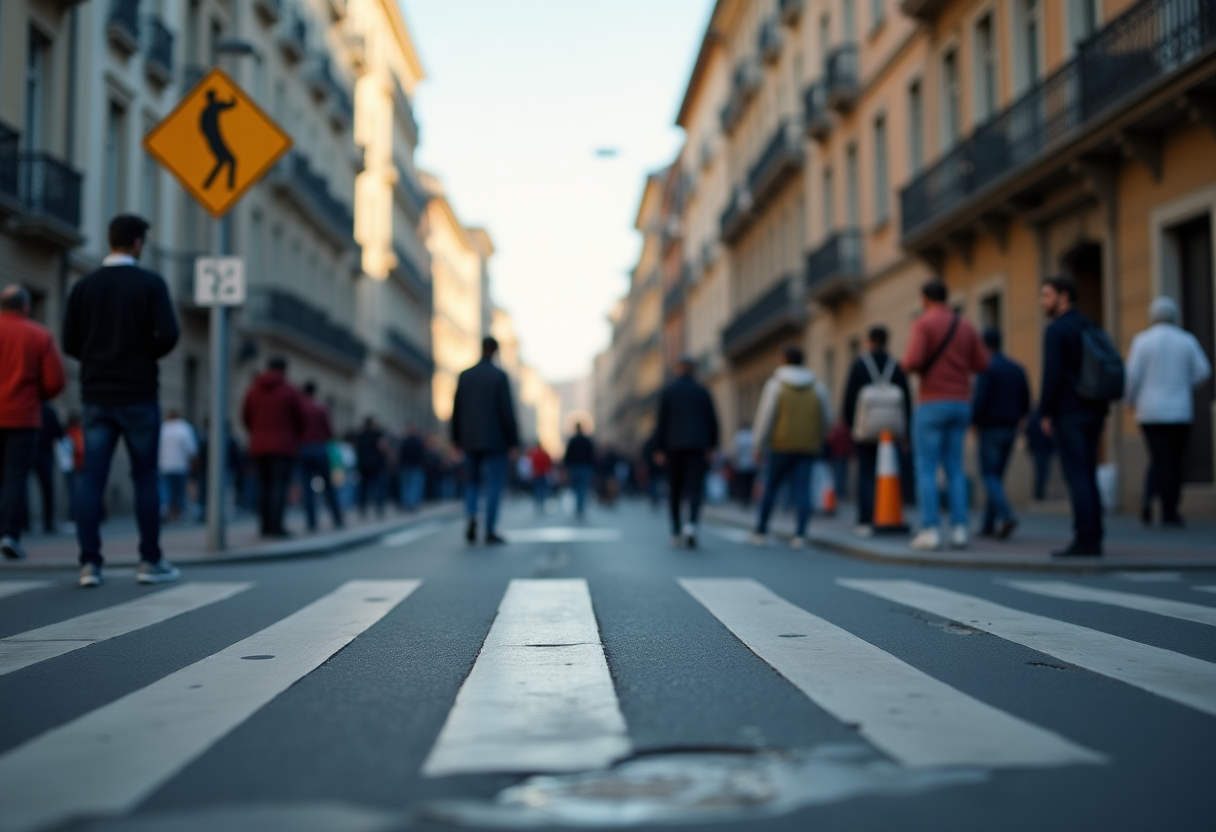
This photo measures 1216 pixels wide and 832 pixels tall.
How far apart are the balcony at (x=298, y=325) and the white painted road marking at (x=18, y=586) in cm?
2626

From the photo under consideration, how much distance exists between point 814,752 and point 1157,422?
35.5 feet

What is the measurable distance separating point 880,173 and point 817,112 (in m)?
4.04

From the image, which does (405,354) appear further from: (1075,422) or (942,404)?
(1075,422)

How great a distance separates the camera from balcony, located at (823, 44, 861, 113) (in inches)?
1195

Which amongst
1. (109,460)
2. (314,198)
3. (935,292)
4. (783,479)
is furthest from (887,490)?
(314,198)

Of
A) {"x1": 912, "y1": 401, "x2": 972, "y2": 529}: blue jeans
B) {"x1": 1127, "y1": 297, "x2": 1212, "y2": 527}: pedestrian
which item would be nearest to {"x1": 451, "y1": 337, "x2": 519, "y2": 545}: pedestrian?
{"x1": 912, "y1": 401, "x2": 972, "y2": 529}: blue jeans

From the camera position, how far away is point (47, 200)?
2098 centimetres

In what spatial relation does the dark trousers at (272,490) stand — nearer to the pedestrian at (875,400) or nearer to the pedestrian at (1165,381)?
the pedestrian at (875,400)

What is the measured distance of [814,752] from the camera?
344 cm

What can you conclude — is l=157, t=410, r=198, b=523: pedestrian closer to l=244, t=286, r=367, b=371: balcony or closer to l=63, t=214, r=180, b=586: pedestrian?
l=63, t=214, r=180, b=586: pedestrian

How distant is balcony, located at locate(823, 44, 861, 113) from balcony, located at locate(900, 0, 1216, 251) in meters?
6.13

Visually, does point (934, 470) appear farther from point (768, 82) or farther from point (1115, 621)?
point (768, 82)

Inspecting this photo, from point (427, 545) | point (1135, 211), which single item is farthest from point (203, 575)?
point (1135, 211)

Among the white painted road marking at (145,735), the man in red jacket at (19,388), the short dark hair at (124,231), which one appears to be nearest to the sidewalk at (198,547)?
the man in red jacket at (19,388)
